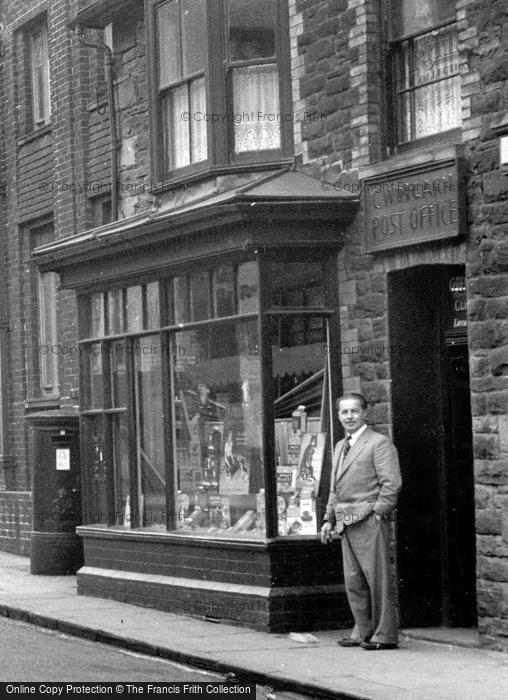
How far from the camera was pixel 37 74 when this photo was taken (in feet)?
69.2

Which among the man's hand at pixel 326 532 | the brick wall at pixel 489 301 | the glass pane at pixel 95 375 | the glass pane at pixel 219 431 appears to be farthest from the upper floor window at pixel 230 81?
the man's hand at pixel 326 532

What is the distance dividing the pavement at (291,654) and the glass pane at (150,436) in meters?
1.00

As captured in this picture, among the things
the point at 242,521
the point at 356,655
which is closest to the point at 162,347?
the point at 242,521

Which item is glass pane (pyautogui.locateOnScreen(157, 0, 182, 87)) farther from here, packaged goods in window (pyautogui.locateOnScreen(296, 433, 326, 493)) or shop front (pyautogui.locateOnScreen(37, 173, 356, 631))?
packaged goods in window (pyautogui.locateOnScreen(296, 433, 326, 493))

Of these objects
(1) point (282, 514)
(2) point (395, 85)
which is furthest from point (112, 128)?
(1) point (282, 514)

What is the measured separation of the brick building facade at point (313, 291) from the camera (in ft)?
37.7

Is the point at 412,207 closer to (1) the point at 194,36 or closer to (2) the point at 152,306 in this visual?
(2) the point at 152,306

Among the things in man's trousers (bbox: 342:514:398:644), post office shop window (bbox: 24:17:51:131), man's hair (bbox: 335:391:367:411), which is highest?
post office shop window (bbox: 24:17:51:131)

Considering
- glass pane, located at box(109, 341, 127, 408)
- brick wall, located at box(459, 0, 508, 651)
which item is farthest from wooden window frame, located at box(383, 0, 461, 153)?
glass pane, located at box(109, 341, 127, 408)

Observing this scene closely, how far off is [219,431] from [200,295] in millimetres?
1267

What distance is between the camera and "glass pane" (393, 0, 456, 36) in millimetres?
12117

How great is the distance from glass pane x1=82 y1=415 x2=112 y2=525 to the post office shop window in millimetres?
5941

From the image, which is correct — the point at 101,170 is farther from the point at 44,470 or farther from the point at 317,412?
the point at 317,412

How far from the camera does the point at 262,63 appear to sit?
1418 cm
